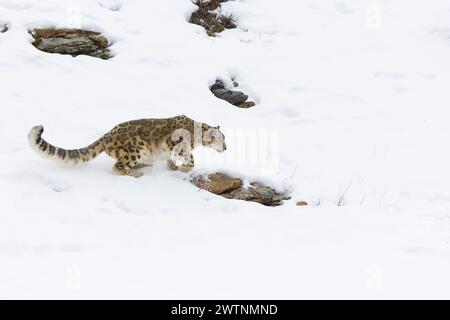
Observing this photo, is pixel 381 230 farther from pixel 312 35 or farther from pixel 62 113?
pixel 312 35

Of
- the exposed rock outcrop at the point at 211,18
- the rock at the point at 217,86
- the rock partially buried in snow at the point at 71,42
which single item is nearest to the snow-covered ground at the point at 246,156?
the rock at the point at 217,86

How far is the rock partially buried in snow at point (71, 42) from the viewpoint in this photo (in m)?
12.0

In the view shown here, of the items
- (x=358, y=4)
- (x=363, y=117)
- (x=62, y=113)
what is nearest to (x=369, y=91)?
(x=363, y=117)

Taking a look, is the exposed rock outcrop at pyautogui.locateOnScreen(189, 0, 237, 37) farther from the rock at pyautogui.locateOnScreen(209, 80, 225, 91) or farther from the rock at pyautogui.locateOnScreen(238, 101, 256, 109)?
the rock at pyautogui.locateOnScreen(238, 101, 256, 109)

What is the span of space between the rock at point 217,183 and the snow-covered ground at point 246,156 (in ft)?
0.69

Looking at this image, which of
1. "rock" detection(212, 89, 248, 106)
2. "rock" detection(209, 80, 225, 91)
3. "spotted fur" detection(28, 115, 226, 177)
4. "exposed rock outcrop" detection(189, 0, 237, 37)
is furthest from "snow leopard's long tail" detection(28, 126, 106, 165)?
"exposed rock outcrop" detection(189, 0, 237, 37)

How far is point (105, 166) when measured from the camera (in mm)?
8141

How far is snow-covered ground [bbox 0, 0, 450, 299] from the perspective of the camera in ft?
19.2

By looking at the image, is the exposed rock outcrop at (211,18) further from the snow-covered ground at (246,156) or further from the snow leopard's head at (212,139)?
the snow leopard's head at (212,139)

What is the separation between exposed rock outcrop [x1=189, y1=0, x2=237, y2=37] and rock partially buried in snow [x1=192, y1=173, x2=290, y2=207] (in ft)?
22.9

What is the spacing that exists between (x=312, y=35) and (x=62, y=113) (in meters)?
7.90

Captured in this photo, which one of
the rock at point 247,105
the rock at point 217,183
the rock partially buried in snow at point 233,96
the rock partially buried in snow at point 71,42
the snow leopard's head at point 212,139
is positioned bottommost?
the rock at point 247,105

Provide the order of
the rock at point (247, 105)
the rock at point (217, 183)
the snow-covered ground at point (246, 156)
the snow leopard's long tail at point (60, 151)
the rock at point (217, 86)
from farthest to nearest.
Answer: the rock at point (217, 86) < the rock at point (247, 105) < the rock at point (217, 183) < the snow leopard's long tail at point (60, 151) < the snow-covered ground at point (246, 156)

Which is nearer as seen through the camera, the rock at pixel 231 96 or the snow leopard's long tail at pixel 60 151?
the snow leopard's long tail at pixel 60 151
